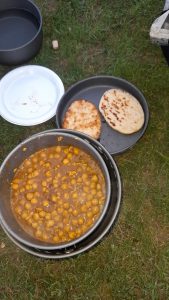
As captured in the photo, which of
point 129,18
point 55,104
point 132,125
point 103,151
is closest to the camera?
point 103,151

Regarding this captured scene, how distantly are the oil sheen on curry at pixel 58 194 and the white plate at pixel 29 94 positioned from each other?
44 cm

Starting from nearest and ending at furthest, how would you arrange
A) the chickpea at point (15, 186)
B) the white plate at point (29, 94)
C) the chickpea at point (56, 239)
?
the chickpea at point (56, 239)
the chickpea at point (15, 186)
the white plate at point (29, 94)

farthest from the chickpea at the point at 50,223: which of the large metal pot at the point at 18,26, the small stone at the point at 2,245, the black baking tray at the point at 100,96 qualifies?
the large metal pot at the point at 18,26

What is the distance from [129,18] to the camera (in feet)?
10.1

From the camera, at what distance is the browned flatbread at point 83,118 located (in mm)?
2646

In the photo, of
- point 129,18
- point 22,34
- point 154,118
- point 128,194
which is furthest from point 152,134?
point 22,34

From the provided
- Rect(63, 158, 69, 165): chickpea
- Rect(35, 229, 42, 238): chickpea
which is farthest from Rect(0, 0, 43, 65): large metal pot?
Rect(35, 229, 42, 238): chickpea

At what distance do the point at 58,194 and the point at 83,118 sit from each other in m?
0.56

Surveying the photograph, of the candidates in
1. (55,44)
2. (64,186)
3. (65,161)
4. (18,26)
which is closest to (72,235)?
(64,186)

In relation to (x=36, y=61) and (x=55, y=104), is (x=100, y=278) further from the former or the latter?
(x=36, y=61)

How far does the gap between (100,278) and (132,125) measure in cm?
95

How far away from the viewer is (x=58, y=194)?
2.38m

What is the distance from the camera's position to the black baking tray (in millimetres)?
2678

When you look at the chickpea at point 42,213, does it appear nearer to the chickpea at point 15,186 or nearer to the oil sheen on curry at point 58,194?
the oil sheen on curry at point 58,194
